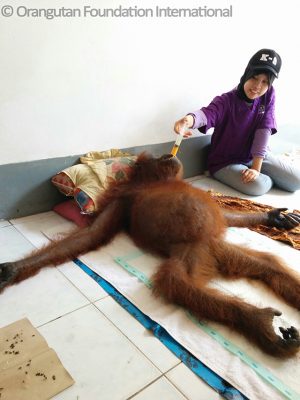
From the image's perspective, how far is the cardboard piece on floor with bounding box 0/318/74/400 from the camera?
83cm

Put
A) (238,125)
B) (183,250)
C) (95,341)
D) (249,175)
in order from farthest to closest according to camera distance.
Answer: (238,125) < (249,175) < (183,250) < (95,341)

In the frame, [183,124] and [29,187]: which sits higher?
[183,124]

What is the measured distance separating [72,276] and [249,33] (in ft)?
7.06

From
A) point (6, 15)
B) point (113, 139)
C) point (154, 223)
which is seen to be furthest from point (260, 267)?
point (6, 15)

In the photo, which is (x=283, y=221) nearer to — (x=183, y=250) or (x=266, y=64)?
(x=183, y=250)

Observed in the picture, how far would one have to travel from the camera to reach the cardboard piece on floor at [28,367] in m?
0.83

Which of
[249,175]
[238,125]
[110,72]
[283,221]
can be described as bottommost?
[283,221]

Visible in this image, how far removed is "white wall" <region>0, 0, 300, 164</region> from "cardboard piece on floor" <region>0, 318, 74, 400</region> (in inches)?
34.3

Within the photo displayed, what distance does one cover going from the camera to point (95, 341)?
3.31 feet

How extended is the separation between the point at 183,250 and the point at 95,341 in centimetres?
48

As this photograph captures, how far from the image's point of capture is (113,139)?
1.94m

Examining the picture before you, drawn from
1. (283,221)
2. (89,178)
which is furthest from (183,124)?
(283,221)

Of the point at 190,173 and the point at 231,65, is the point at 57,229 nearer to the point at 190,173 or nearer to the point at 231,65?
the point at 190,173

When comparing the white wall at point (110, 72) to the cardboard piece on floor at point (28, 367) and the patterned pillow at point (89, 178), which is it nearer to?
the patterned pillow at point (89, 178)
